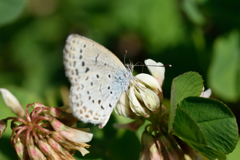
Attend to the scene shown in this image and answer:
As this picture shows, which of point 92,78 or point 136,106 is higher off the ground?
point 92,78

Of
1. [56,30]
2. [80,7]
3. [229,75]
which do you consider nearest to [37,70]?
[56,30]

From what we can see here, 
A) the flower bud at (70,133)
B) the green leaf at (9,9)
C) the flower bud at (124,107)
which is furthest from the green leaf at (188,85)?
the green leaf at (9,9)

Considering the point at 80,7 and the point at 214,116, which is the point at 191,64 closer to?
the point at 80,7

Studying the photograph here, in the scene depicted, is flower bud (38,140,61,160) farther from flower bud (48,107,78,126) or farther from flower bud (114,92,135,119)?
flower bud (114,92,135,119)

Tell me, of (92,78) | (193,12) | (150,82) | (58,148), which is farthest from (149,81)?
(193,12)

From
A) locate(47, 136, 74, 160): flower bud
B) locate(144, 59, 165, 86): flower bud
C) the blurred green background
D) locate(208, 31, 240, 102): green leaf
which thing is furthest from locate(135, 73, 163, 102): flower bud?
locate(208, 31, 240, 102): green leaf

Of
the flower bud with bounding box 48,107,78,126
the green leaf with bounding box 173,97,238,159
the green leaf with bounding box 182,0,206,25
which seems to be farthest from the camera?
the green leaf with bounding box 182,0,206,25

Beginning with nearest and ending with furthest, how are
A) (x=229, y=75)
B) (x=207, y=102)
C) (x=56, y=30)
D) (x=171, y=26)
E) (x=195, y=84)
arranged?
(x=207, y=102) < (x=195, y=84) < (x=229, y=75) < (x=171, y=26) < (x=56, y=30)

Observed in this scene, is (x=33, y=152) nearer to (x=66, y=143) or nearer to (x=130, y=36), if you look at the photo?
(x=66, y=143)
